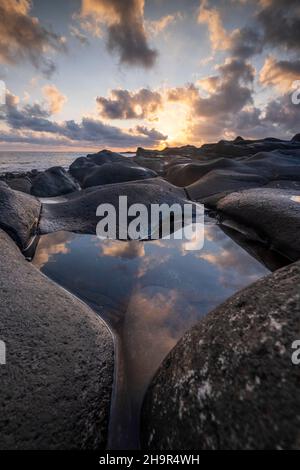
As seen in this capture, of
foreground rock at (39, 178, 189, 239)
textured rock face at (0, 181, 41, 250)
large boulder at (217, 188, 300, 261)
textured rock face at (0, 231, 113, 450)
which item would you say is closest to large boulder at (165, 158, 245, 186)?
foreground rock at (39, 178, 189, 239)

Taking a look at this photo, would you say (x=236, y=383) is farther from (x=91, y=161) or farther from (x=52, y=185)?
(x=91, y=161)

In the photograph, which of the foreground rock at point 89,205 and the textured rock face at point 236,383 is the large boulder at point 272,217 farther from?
the textured rock face at point 236,383

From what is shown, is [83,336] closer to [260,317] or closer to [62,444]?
[62,444]

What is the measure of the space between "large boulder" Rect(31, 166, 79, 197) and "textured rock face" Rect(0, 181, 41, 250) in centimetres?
388

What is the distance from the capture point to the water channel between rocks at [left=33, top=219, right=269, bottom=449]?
1.78 metres

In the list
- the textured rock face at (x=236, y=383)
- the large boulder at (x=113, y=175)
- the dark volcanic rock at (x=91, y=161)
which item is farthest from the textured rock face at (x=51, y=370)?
the dark volcanic rock at (x=91, y=161)

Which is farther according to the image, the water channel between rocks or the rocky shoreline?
the water channel between rocks

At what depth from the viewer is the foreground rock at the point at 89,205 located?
4.67 metres

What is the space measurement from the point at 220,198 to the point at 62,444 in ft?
19.0

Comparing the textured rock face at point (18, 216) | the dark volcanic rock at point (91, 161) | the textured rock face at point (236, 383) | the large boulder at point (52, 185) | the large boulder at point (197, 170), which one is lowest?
the textured rock face at point (236, 383)

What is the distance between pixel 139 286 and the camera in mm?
2826

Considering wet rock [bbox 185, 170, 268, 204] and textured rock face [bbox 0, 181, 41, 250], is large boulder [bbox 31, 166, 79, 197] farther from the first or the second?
wet rock [bbox 185, 170, 268, 204]

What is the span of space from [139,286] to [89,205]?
2.96 meters

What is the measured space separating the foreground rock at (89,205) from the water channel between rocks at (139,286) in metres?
0.40
